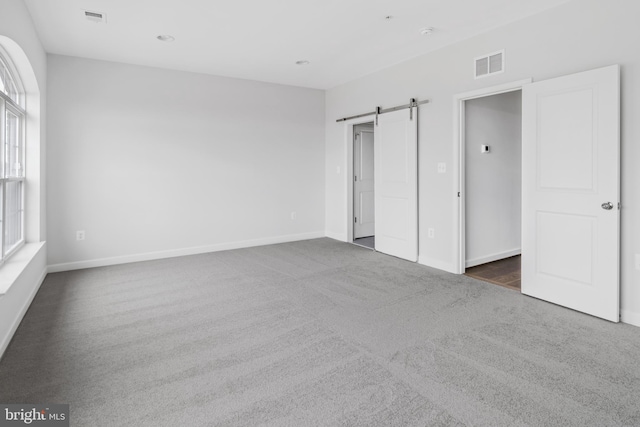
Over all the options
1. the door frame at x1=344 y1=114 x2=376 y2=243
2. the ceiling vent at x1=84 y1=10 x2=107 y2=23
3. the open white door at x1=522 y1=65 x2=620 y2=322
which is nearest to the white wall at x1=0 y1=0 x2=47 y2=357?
the ceiling vent at x1=84 y1=10 x2=107 y2=23

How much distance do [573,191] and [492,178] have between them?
1.63 meters

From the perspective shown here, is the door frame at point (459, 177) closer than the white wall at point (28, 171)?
No

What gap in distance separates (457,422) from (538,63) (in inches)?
125

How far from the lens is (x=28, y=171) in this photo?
12.7 ft

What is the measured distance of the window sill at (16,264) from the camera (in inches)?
101

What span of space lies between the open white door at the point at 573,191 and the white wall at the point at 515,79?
10 centimetres

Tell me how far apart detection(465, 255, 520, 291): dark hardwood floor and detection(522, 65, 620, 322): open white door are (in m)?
0.41

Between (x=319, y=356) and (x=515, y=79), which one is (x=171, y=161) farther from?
(x=515, y=79)

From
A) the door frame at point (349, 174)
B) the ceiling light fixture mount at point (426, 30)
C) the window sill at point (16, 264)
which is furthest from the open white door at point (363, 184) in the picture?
the window sill at point (16, 264)

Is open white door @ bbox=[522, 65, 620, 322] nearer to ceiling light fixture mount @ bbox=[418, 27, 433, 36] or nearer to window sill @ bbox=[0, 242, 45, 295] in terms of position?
ceiling light fixture mount @ bbox=[418, 27, 433, 36]

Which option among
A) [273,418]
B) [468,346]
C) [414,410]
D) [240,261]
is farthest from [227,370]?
[240,261]

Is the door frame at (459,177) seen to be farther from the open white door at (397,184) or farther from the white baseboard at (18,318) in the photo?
the white baseboard at (18,318)

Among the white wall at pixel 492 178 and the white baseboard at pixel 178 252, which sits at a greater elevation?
the white wall at pixel 492 178

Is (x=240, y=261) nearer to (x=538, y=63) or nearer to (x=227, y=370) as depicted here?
→ (x=227, y=370)
